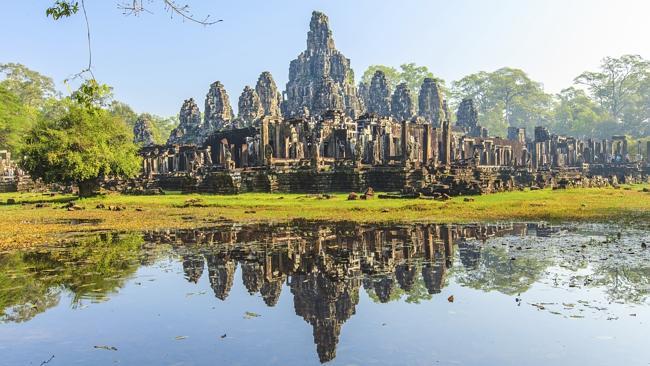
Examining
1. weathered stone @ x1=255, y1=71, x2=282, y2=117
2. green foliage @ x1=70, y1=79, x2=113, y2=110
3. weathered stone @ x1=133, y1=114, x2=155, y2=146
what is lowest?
green foliage @ x1=70, y1=79, x2=113, y2=110

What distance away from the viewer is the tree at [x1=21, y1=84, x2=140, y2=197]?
30.8m

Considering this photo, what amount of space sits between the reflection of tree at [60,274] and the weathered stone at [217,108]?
196 ft

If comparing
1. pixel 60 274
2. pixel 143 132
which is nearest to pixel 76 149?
pixel 60 274

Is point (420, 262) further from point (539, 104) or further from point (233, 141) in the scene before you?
point (539, 104)

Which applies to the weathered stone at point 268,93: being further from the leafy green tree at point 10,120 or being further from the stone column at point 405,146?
the stone column at point 405,146

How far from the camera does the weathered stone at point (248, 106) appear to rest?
70.9 m

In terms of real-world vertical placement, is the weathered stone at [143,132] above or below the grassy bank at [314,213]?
above

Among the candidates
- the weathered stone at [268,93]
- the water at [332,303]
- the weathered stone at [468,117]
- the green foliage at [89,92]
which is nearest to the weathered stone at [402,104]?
the weathered stone at [468,117]

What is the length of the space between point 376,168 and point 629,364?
3097 cm

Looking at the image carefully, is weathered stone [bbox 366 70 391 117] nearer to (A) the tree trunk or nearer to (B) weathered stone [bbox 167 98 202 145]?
(B) weathered stone [bbox 167 98 202 145]

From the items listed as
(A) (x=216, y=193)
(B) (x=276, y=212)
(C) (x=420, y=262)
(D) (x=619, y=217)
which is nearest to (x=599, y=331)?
(C) (x=420, y=262)

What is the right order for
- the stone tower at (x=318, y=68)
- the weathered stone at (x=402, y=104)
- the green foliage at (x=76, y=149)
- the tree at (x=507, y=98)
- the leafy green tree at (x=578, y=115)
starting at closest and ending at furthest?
the green foliage at (x=76, y=149) < the weathered stone at (x=402, y=104) < the stone tower at (x=318, y=68) < the leafy green tree at (x=578, y=115) < the tree at (x=507, y=98)

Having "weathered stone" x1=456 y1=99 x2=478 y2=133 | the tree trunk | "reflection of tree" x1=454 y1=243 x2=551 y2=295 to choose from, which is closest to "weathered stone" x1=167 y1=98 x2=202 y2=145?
the tree trunk

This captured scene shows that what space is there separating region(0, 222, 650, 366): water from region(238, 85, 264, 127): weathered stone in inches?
2285
